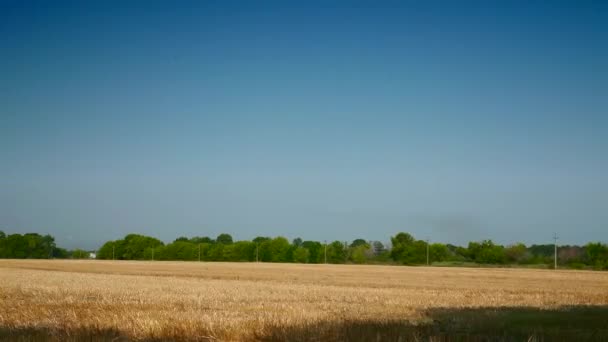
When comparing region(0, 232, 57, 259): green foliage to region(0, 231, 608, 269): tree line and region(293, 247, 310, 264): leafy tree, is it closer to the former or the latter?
region(0, 231, 608, 269): tree line

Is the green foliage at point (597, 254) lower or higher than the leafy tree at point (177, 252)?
higher

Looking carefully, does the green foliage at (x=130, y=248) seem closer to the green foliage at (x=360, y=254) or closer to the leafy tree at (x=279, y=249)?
the leafy tree at (x=279, y=249)

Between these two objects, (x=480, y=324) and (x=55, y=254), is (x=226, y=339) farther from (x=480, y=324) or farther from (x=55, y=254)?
(x=55, y=254)

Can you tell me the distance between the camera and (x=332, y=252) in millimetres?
159625

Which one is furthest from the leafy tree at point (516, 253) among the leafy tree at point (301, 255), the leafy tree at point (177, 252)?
the leafy tree at point (177, 252)

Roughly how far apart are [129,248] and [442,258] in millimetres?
94743

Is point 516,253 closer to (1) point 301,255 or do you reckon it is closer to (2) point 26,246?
(1) point 301,255

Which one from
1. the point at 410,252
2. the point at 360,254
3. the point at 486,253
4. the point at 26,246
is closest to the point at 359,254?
the point at 360,254

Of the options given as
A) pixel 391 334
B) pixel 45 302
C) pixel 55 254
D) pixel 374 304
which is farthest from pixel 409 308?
pixel 55 254

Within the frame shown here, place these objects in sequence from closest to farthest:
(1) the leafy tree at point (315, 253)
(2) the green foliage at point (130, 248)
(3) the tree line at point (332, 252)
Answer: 1. (3) the tree line at point (332, 252)
2. (1) the leafy tree at point (315, 253)
3. (2) the green foliage at point (130, 248)

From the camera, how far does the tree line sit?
465 feet

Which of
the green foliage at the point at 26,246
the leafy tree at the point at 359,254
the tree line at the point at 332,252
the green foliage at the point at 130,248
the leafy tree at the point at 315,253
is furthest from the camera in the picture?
the green foliage at the point at 130,248

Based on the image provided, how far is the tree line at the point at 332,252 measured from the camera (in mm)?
141875

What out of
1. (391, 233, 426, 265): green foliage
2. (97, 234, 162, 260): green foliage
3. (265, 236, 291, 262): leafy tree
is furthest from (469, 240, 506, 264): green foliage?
(97, 234, 162, 260): green foliage
